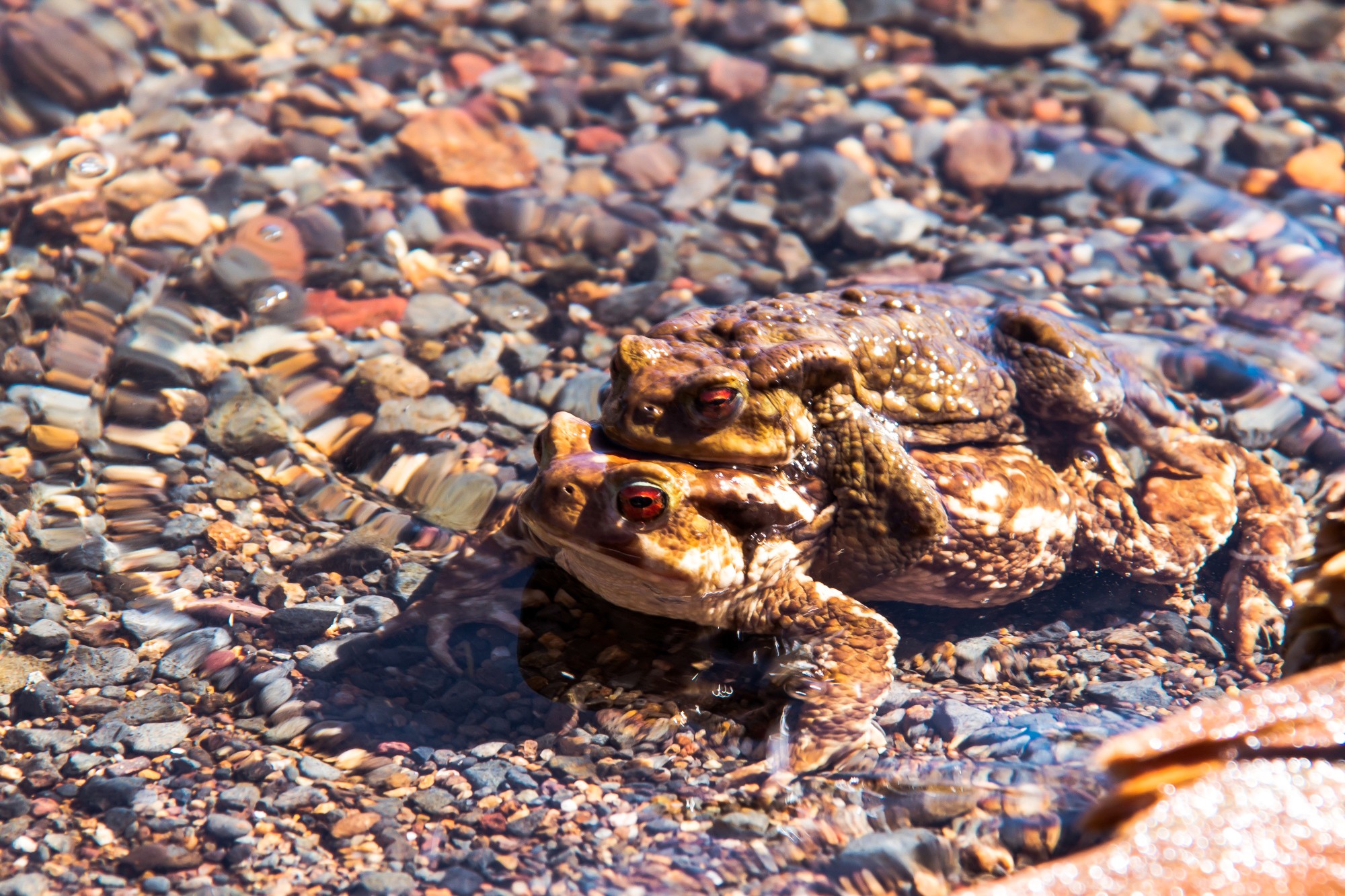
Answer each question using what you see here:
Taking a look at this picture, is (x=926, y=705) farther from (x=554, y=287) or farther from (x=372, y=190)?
(x=372, y=190)

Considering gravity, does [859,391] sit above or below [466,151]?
below

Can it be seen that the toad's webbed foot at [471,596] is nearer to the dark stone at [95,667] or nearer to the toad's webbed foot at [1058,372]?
the dark stone at [95,667]

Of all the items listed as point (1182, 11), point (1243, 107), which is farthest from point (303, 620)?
point (1182, 11)

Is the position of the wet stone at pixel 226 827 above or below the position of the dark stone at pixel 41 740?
below

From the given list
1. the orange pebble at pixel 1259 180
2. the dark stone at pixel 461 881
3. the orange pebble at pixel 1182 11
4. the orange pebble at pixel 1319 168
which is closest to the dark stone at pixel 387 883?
the dark stone at pixel 461 881

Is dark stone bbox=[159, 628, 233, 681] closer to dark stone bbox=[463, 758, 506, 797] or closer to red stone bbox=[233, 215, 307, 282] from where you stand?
dark stone bbox=[463, 758, 506, 797]

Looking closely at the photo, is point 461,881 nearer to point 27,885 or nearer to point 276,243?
point 27,885

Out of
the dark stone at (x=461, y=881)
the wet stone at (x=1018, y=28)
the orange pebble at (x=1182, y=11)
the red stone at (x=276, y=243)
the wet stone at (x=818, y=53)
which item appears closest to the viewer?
the dark stone at (x=461, y=881)
